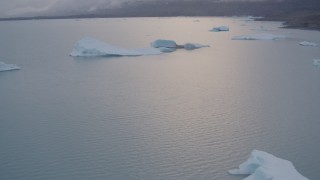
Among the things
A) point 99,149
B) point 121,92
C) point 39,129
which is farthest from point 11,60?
point 99,149

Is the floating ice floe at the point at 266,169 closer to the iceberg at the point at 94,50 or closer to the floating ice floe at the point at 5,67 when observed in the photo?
the floating ice floe at the point at 5,67

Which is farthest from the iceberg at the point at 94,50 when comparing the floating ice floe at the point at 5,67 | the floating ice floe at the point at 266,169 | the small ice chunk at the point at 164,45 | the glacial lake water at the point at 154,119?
the floating ice floe at the point at 266,169

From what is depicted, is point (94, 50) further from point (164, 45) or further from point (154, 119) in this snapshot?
point (154, 119)

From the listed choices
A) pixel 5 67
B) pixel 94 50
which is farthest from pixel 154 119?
pixel 94 50

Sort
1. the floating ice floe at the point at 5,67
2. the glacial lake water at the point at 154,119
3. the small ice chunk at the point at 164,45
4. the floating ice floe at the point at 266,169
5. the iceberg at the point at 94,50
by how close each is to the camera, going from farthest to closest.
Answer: the small ice chunk at the point at 164,45 < the iceberg at the point at 94,50 < the floating ice floe at the point at 5,67 < the glacial lake water at the point at 154,119 < the floating ice floe at the point at 266,169

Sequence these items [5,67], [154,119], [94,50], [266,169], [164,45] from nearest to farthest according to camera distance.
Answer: [266,169] < [154,119] < [5,67] < [94,50] < [164,45]

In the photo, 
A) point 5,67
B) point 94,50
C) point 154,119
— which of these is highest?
point 94,50
